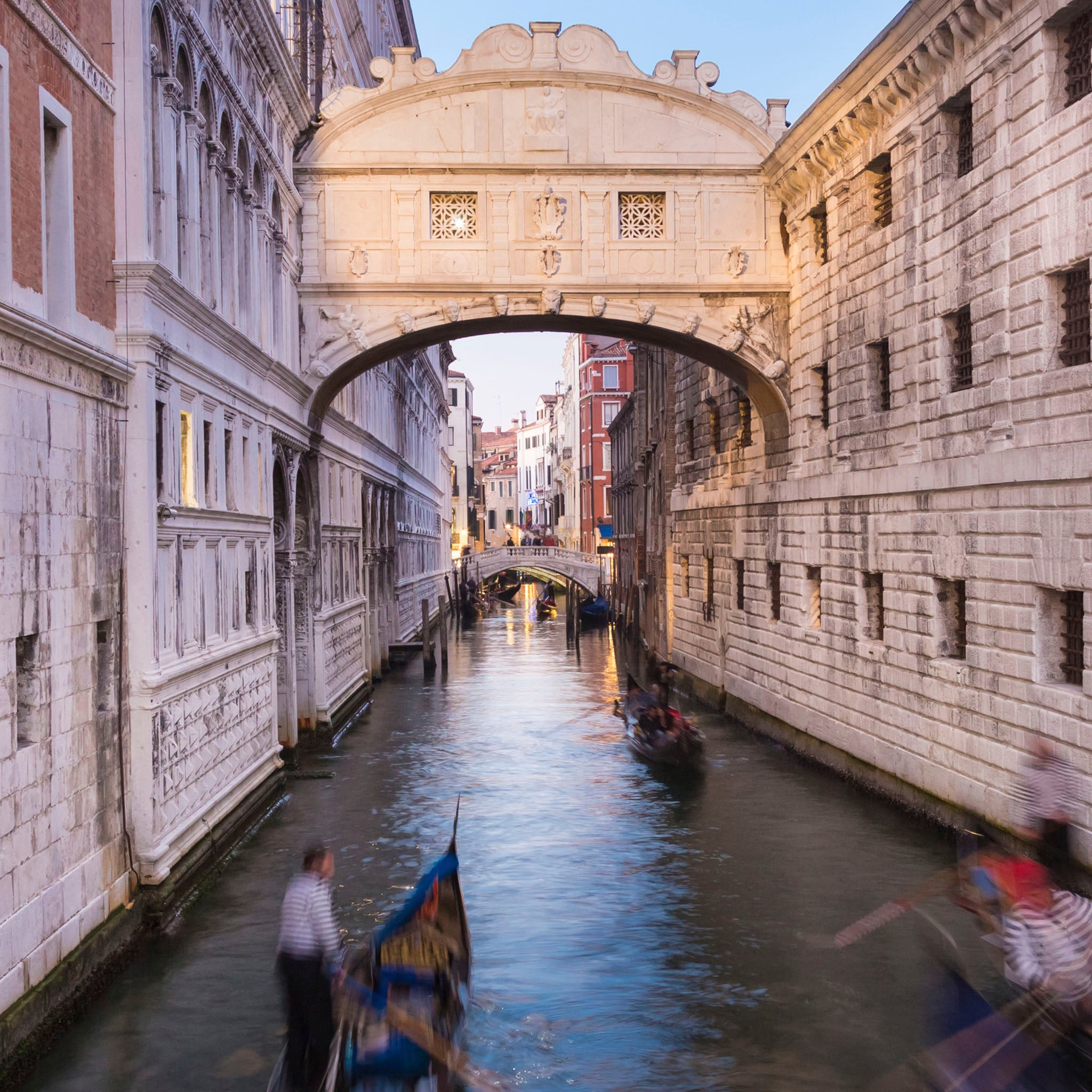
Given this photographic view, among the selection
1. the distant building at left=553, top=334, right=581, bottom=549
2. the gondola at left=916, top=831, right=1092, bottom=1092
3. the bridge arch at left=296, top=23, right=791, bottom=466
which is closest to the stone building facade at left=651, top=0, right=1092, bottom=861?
the bridge arch at left=296, top=23, right=791, bottom=466

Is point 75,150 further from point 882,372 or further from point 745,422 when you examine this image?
point 745,422

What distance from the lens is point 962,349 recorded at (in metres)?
12.4

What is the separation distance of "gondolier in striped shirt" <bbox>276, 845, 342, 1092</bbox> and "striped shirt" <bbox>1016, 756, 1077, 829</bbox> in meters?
4.95

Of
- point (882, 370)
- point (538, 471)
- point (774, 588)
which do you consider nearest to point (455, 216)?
point (882, 370)

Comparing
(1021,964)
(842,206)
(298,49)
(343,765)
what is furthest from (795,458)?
(1021,964)

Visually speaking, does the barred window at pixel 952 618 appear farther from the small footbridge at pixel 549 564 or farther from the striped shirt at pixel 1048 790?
the small footbridge at pixel 549 564

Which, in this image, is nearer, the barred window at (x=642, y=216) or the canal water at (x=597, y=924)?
the canal water at (x=597, y=924)

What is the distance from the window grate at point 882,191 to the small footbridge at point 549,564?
111 ft

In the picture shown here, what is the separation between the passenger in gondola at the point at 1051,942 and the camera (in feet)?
20.6

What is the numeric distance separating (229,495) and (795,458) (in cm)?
803

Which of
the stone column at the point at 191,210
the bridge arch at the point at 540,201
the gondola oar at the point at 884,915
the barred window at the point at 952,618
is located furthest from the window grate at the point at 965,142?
the stone column at the point at 191,210

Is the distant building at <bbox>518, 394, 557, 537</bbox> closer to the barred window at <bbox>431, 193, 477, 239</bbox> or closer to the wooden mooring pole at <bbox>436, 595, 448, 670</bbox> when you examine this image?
the wooden mooring pole at <bbox>436, 595, 448, 670</bbox>

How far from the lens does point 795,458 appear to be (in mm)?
17531

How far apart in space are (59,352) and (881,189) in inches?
391
